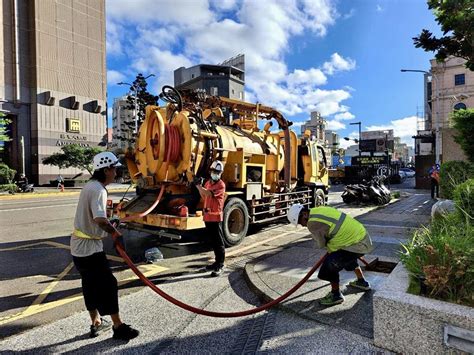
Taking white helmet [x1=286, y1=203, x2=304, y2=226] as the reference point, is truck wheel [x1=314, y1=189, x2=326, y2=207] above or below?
below

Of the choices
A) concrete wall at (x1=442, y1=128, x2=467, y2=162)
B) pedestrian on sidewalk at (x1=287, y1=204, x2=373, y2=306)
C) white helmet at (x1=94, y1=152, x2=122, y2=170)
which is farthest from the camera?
concrete wall at (x1=442, y1=128, x2=467, y2=162)

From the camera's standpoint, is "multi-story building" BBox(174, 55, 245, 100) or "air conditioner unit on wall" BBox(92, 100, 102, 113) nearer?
"air conditioner unit on wall" BBox(92, 100, 102, 113)

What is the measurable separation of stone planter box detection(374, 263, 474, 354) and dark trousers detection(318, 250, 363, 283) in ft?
2.40

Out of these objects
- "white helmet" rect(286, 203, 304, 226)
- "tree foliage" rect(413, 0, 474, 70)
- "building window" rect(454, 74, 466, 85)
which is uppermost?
"building window" rect(454, 74, 466, 85)

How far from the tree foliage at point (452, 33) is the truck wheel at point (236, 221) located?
5371 mm

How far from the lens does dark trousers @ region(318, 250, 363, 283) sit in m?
3.72

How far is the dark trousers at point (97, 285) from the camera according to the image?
126 inches

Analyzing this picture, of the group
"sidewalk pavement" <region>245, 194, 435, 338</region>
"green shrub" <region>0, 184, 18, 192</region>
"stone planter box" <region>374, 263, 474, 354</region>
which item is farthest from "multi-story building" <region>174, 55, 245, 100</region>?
"stone planter box" <region>374, 263, 474, 354</region>

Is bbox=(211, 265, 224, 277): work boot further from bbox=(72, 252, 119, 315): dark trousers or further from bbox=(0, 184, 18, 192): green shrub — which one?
bbox=(0, 184, 18, 192): green shrub

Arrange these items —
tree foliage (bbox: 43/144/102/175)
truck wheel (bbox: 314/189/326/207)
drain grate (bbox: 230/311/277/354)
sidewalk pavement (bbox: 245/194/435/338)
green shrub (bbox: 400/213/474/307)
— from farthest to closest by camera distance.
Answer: tree foliage (bbox: 43/144/102/175) < truck wheel (bbox: 314/189/326/207) < sidewalk pavement (bbox: 245/194/435/338) < drain grate (bbox: 230/311/277/354) < green shrub (bbox: 400/213/474/307)

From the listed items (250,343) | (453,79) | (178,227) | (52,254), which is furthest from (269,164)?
(453,79)

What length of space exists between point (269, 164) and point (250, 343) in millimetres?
6127

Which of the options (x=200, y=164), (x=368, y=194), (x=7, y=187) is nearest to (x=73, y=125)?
(x=7, y=187)

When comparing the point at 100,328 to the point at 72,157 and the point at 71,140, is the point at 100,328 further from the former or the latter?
the point at 71,140
